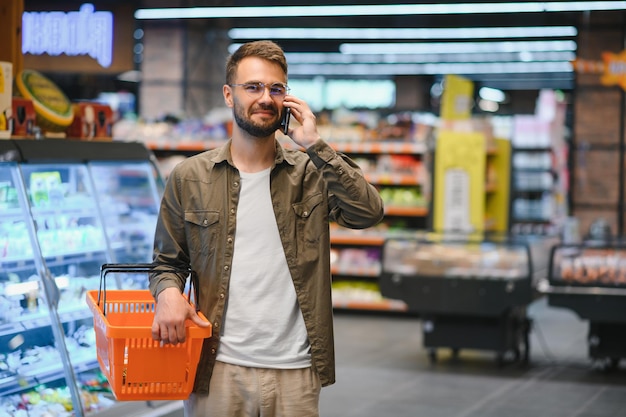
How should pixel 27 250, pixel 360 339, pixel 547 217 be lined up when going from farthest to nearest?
pixel 547 217
pixel 360 339
pixel 27 250

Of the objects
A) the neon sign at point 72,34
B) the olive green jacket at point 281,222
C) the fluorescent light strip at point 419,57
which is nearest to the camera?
the olive green jacket at point 281,222

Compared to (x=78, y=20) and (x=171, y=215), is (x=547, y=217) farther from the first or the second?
(x=171, y=215)

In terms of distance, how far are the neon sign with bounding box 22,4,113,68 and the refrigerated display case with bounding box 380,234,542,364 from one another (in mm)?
3000

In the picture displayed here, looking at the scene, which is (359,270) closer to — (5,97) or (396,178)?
(396,178)

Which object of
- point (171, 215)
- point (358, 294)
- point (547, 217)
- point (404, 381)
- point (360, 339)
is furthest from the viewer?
point (547, 217)

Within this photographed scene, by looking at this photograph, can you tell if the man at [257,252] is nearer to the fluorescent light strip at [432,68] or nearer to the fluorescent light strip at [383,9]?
the fluorescent light strip at [383,9]

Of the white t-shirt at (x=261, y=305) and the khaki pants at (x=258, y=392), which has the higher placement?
the white t-shirt at (x=261, y=305)

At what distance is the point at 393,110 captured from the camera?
20.6 m

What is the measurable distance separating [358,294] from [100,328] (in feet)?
27.8

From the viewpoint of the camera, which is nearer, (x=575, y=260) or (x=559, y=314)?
(x=575, y=260)

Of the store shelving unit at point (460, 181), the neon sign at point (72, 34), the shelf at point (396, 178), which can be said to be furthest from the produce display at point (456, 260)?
the neon sign at point (72, 34)

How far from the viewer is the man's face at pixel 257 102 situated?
105 inches

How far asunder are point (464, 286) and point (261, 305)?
17.6ft

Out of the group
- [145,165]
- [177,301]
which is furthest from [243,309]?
[145,165]
